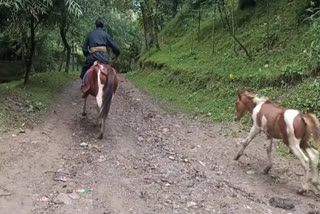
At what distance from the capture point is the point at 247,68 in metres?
11.8

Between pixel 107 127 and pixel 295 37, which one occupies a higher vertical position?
pixel 295 37

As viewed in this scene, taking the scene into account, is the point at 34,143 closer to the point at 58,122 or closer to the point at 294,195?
the point at 58,122

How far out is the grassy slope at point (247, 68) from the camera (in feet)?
31.8

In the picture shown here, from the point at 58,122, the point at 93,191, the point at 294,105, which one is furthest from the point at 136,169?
the point at 294,105

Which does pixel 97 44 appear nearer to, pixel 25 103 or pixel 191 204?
pixel 25 103

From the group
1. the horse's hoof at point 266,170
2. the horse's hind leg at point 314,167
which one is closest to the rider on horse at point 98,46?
the horse's hoof at point 266,170

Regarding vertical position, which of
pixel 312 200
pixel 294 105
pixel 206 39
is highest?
pixel 206 39

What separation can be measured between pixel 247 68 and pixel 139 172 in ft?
21.0

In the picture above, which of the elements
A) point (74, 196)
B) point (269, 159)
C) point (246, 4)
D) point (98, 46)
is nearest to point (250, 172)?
point (269, 159)

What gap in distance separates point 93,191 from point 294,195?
286cm

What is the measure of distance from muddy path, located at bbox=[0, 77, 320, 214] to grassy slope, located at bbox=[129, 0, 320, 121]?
5.04 ft

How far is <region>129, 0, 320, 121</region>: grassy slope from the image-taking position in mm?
9686

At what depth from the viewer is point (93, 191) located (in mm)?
5738

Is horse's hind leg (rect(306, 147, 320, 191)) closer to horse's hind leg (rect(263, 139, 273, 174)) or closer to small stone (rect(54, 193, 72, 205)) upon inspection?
horse's hind leg (rect(263, 139, 273, 174))
